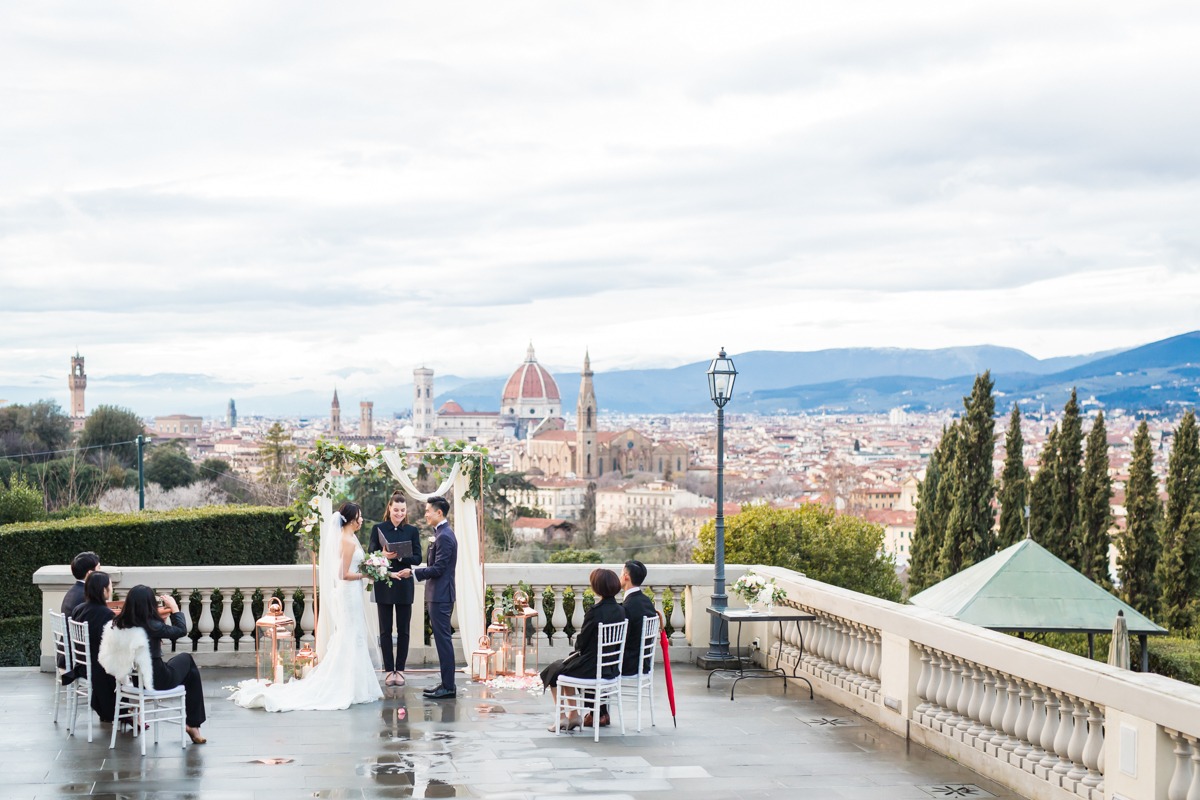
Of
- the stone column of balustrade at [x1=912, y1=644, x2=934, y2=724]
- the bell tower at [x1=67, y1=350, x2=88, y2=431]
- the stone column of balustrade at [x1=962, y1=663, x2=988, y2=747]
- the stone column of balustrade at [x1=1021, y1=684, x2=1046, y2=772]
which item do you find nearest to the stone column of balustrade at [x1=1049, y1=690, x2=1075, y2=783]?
the stone column of balustrade at [x1=1021, y1=684, x2=1046, y2=772]

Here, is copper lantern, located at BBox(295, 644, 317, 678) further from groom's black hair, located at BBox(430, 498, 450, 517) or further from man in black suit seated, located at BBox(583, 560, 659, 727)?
man in black suit seated, located at BBox(583, 560, 659, 727)

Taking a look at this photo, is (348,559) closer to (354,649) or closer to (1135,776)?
(354,649)

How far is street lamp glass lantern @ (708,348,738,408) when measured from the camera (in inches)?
472

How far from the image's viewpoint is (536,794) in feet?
21.0

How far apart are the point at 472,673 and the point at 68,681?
3.17 m

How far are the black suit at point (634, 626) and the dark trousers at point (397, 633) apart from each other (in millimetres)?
2226

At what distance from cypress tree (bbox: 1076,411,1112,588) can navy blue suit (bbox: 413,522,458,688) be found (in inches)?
932

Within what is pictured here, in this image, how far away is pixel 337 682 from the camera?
8.85 metres

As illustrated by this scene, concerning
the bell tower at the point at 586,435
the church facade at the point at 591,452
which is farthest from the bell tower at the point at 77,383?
the bell tower at the point at 586,435

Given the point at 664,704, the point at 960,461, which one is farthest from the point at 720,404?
the point at 960,461

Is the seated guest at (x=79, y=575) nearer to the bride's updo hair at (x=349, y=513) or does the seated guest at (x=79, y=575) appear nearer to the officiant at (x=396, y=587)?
the bride's updo hair at (x=349, y=513)

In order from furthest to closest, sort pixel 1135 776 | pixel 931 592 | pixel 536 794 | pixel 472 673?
1. pixel 931 592
2. pixel 472 673
3. pixel 536 794
4. pixel 1135 776

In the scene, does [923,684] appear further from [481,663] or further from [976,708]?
[481,663]

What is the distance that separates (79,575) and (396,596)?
2.34 meters
